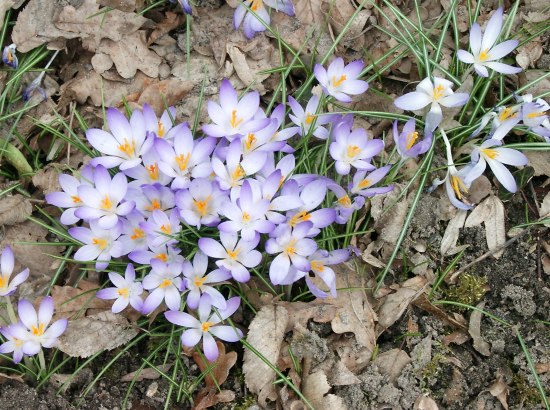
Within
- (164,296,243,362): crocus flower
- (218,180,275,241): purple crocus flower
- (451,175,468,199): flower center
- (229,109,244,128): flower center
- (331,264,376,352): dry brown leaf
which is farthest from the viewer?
(451,175,468,199): flower center

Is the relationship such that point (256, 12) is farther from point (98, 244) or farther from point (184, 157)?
point (98, 244)

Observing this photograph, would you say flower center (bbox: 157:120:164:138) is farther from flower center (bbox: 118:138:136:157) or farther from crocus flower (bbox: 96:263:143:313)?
crocus flower (bbox: 96:263:143:313)

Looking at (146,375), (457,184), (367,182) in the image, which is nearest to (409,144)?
(367,182)

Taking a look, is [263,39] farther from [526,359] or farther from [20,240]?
[526,359]

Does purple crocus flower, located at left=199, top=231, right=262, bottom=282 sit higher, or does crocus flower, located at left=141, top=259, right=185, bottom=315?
purple crocus flower, located at left=199, top=231, right=262, bottom=282

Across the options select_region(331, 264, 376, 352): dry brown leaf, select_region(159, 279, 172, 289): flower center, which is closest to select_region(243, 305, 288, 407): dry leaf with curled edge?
select_region(331, 264, 376, 352): dry brown leaf

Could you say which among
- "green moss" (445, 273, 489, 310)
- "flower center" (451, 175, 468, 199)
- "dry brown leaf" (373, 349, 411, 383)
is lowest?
"dry brown leaf" (373, 349, 411, 383)

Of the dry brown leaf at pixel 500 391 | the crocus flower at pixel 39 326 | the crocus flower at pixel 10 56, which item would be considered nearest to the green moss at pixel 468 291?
the dry brown leaf at pixel 500 391
